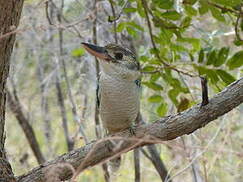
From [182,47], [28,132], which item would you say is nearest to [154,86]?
[182,47]

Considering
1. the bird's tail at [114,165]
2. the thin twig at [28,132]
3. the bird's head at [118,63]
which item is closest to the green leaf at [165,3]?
the bird's head at [118,63]

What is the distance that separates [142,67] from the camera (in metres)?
2.62

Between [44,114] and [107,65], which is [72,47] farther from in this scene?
[107,65]

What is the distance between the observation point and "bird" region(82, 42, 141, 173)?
2.40 metres

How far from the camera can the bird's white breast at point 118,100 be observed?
2396mm

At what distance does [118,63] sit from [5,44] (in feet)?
2.25

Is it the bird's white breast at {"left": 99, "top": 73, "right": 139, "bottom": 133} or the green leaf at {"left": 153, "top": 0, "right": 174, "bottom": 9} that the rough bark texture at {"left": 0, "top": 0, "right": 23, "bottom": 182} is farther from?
the green leaf at {"left": 153, "top": 0, "right": 174, "bottom": 9}

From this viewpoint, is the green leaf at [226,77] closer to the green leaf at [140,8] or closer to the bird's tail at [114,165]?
the green leaf at [140,8]

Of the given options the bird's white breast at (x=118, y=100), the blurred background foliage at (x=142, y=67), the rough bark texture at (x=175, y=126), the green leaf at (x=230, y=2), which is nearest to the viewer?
the rough bark texture at (x=175, y=126)

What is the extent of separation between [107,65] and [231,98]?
2.26 feet

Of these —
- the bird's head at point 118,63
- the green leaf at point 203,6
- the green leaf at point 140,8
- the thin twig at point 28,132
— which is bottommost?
the thin twig at point 28,132

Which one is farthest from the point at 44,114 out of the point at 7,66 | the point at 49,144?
the point at 7,66

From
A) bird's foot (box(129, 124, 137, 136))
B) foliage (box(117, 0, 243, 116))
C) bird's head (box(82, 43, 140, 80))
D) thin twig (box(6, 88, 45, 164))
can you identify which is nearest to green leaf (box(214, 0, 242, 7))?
foliage (box(117, 0, 243, 116))

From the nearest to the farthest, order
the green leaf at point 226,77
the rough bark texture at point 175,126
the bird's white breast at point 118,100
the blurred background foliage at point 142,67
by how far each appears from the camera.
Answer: the rough bark texture at point 175,126 < the green leaf at point 226,77 < the bird's white breast at point 118,100 < the blurred background foliage at point 142,67
